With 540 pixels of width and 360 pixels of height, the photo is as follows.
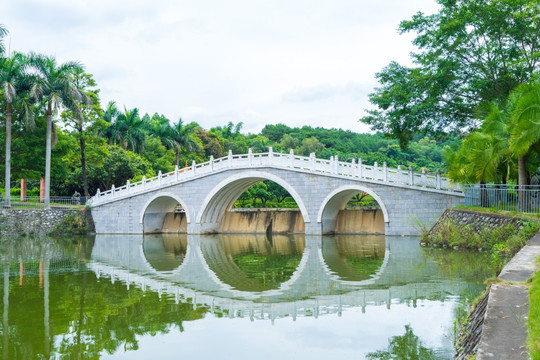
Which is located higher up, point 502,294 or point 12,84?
point 12,84

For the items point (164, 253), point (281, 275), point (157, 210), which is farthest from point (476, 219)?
point (157, 210)

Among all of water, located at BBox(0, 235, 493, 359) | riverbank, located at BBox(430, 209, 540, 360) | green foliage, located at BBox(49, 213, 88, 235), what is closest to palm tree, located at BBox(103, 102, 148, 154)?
green foliage, located at BBox(49, 213, 88, 235)

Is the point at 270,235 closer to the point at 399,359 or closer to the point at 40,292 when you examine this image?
the point at 40,292

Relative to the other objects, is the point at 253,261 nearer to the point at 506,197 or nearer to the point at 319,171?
the point at 506,197

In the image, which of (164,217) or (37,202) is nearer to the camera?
(37,202)

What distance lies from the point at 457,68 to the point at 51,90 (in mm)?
18340

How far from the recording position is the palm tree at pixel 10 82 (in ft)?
74.5

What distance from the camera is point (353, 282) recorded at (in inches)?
398

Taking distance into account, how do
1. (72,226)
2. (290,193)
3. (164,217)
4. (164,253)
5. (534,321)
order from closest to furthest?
1. (534,321)
2. (164,253)
3. (290,193)
4. (72,226)
5. (164,217)

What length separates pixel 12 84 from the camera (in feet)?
76.5

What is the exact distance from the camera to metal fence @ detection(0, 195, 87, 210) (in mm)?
25422

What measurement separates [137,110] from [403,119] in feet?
68.0

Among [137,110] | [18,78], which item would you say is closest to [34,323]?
[18,78]

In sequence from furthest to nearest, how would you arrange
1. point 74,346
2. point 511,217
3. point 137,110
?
point 137,110, point 511,217, point 74,346
